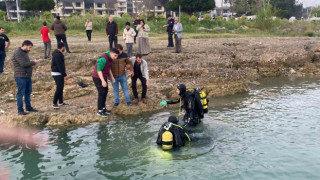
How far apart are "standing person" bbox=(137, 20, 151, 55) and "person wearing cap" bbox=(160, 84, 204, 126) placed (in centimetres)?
783

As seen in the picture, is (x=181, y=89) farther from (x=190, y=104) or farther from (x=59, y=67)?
(x=59, y=67)

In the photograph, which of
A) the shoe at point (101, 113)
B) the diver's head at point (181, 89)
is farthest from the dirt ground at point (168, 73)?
the diver's head at point (181, 89)

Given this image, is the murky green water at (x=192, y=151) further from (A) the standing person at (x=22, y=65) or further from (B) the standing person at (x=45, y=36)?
(B) the standing person at (x=45, y=36)

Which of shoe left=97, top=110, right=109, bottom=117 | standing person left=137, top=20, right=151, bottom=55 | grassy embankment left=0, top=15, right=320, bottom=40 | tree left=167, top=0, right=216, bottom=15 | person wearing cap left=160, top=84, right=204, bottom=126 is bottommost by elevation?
shoe left=97, top=110, right=109, bottom=117

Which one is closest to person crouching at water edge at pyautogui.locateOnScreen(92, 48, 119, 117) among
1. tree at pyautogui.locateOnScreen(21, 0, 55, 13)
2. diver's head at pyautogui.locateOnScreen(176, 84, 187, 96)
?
diver's head at pyautogui.locateOnScreen(176, 84, 187, 96)

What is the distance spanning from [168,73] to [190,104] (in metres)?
5.97

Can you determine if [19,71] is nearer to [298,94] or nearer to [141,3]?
[298,94]

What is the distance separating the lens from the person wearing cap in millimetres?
7422

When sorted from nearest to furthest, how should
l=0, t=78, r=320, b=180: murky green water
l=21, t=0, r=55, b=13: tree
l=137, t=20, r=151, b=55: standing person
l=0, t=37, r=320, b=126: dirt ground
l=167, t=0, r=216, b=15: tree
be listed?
l=0, t=78, r=320, b=180: murky green water → l=0, t=37, r=320, b=126: dirt ground → l=137, t=20, r=151, b=55: standing person → l=167, t=0, r=216, b=15: tree → l=21, t=0, r=55, b=13: tree

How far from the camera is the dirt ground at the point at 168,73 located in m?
9.51

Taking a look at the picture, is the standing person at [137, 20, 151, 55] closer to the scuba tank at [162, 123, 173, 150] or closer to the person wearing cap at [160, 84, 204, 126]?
the person wearing cap at [160, 84, 204, 126]

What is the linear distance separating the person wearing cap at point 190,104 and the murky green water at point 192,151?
301mm

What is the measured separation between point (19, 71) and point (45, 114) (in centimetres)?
157

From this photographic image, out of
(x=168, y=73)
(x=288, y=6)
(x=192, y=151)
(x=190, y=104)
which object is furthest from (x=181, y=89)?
(x=288, y=6)
